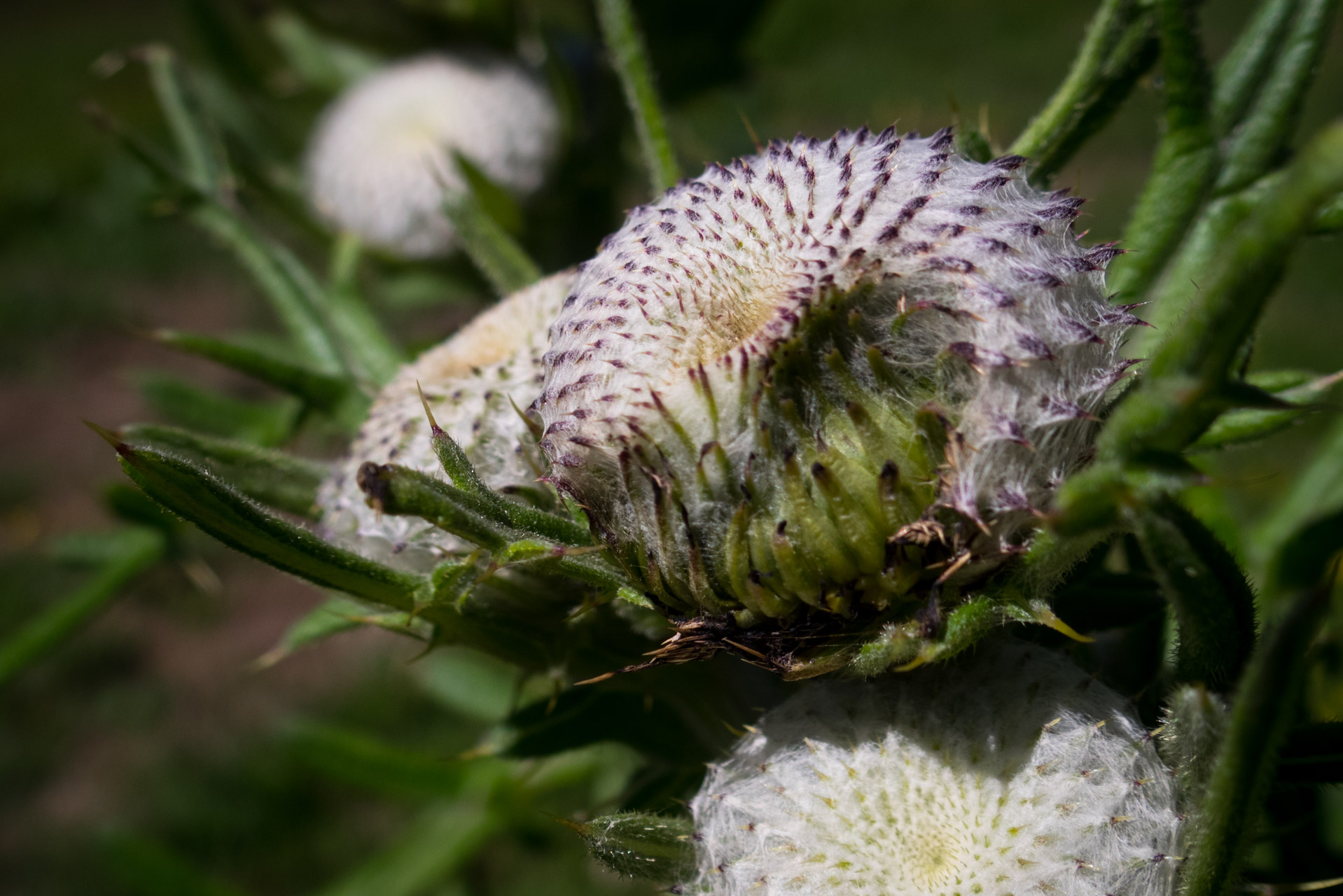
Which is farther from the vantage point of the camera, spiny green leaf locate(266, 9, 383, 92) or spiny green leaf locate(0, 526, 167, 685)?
spiny green leaf locate(266, 9, 383, 92)

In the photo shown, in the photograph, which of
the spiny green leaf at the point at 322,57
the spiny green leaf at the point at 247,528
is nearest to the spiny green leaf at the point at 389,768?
the spiny green leaf at the point at 247,528

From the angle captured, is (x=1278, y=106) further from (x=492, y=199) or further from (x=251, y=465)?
(x=251, y=465)

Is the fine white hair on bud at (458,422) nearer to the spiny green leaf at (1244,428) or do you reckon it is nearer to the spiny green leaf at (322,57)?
the spiny green leaf at (1244,428)

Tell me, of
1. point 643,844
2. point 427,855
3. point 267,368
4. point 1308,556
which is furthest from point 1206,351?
point 427,855

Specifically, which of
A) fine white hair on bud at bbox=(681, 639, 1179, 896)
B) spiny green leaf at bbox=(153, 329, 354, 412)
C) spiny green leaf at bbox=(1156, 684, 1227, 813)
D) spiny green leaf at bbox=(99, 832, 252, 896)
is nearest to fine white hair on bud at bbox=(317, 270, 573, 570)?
spiny green leaf at bbox=(153, 329, 354, 412)

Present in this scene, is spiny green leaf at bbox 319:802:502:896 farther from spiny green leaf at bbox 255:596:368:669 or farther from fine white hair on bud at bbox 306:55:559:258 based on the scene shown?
fine white hair on bud at bbox 306:55:559:258
